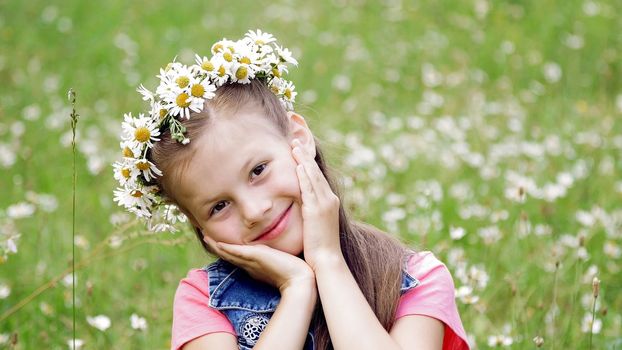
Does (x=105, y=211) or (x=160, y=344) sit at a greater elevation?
(x=160, y=344)

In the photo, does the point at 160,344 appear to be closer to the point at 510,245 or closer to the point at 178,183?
the point at 178,183

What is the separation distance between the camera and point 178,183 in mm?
2008

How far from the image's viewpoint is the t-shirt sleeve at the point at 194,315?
201 cm

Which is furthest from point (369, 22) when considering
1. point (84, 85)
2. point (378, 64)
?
point (84, 85)

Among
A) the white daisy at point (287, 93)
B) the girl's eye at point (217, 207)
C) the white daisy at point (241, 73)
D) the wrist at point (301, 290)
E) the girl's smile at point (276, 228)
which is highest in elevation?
the white daisy at point (241, 73)

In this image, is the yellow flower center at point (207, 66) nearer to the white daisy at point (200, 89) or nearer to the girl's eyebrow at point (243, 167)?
the white daisy at point (200, 89)

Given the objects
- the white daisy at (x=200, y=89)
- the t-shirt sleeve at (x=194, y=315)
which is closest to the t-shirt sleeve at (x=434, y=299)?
the t-shirt sleeve at (x=194, y=315)

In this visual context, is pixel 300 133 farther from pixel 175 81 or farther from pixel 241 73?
pixel 175 81

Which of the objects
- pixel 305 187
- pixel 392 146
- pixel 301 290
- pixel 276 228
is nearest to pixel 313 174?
pixel 305 187

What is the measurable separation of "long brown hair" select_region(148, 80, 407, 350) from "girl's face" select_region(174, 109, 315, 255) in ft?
0.12

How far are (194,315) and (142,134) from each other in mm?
420

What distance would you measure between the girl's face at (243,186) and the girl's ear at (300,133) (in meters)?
0.09

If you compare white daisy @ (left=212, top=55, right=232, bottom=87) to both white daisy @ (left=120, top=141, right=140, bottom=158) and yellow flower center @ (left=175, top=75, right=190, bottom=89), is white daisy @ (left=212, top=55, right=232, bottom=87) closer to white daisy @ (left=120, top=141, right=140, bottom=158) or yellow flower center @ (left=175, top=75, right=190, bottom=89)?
yellow flower center @ (left=175, top=75, right=190, bottom=89)

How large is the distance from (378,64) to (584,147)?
1.79 meters
